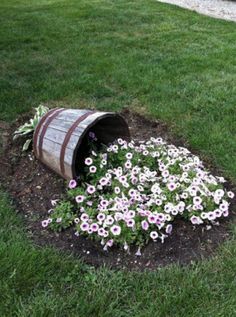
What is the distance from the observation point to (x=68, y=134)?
9.96 ft

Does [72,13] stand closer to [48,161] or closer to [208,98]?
[208,98]

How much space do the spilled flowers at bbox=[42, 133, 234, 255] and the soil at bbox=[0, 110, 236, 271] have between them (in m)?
0.05

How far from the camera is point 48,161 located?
327 centimetres

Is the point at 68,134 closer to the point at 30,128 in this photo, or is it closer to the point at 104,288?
the point at 30,128

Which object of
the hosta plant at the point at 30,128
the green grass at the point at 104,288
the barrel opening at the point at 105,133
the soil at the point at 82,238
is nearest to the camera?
the green grass at the point at 104,288

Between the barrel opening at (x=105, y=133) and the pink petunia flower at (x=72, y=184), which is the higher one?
the barrel opening at (x=105, y=133)

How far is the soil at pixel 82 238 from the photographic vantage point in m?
2.53

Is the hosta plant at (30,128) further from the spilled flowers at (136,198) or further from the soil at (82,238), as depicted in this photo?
the spilled flowers at (136,198)

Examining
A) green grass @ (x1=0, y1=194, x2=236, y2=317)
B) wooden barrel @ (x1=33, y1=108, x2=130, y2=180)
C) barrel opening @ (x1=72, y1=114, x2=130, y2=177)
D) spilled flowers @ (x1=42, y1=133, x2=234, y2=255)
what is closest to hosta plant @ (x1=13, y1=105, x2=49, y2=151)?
wooden barrel @ (x1=33, y1=108, x2=130, y2=180)

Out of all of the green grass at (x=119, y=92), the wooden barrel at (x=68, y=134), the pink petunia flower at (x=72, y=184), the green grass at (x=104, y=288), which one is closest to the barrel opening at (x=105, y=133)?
the wooden barrel at (x=68, y=134)

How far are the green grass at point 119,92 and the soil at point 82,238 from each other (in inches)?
3.5

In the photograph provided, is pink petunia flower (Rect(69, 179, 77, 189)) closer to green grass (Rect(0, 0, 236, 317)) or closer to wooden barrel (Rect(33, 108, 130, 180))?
wooden barrel (Rect(33, 108, 130, 180))

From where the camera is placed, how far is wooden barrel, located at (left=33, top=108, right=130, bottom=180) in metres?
2.98

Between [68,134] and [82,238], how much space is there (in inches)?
30.7
